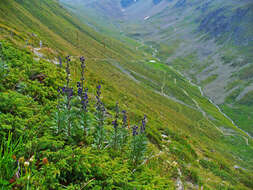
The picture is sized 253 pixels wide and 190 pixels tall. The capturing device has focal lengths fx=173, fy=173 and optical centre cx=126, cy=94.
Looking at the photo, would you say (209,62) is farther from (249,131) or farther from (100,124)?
(100,124)

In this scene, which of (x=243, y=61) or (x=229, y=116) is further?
(x=243, y=61)

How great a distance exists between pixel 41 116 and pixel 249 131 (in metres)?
98.2

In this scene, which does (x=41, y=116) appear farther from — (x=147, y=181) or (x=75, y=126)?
(x=147, y=181)

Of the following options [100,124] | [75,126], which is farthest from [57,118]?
[100,124]

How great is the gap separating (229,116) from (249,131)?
51.6ft

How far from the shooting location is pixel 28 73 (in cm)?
1064

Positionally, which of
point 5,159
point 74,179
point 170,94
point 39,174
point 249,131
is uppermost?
point 5,159

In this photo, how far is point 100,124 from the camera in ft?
21.5

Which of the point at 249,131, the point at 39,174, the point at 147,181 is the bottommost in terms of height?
the point at 249,131

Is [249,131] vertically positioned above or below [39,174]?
below

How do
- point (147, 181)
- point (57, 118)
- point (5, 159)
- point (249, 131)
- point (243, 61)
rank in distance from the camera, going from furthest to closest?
point (243, 61), point (249, 131), point (57, 118), point (147, 181), point (5, 159)

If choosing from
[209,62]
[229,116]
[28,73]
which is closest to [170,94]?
[229,116]

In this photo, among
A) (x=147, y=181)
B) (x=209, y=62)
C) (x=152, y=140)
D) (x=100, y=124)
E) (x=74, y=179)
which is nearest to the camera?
(x=74, y=179)

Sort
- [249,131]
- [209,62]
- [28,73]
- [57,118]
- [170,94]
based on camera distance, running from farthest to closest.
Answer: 1. [209,62]
2. [170,94]
3. [249,131]
4. [28,73]
5. [57,118]
